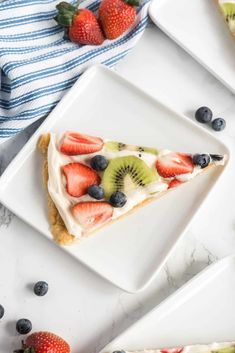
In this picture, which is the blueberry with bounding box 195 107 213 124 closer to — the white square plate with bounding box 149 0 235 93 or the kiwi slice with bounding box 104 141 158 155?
the white square plate with bounding box 149 0 235 93

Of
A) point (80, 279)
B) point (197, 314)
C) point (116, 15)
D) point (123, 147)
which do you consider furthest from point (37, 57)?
point (197, 314)

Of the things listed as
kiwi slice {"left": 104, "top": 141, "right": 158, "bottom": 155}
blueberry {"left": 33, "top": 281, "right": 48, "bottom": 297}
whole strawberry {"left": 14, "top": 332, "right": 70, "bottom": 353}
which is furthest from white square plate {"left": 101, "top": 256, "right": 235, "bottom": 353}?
kiwi slice {"left": 104, "top": 141, "right": 158, "bottom": 155}

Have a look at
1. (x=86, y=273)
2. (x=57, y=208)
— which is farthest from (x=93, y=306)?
(x=57, y=208)

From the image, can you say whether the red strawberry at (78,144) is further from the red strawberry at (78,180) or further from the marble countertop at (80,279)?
the marble countertop at (80,279)

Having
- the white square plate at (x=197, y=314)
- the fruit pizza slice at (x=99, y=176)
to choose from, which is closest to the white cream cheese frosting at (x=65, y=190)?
the fruit pizza slice at (x=99, y=176)

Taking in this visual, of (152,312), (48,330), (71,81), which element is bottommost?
(48,330)

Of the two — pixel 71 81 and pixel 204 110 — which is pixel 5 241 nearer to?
pixel 71 81

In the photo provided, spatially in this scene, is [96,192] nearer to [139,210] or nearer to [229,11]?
[139,210]
